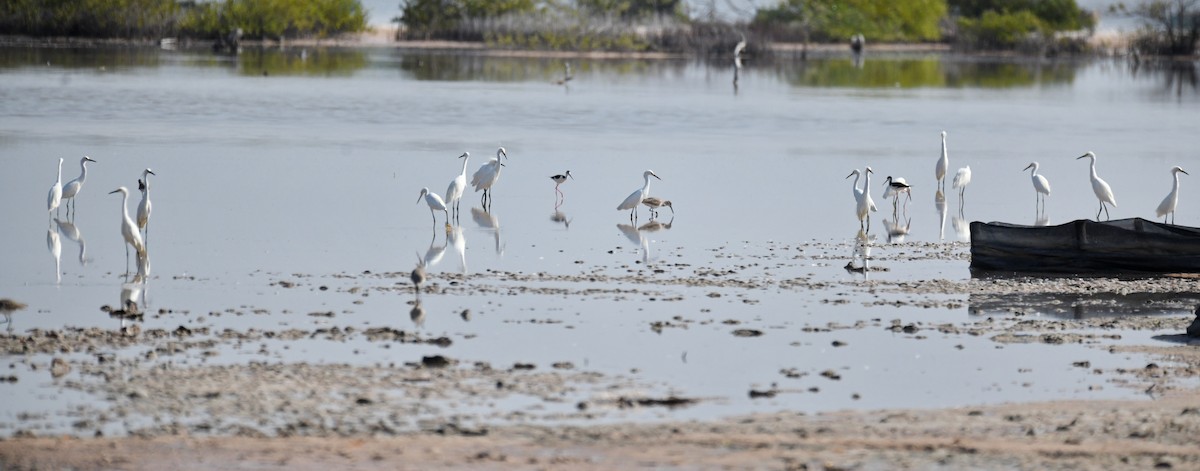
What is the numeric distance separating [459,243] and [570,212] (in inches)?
106

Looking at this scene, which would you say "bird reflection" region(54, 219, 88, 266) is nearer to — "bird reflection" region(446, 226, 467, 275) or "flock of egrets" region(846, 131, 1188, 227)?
"bird reflection" region(446, 226, 467, 275)

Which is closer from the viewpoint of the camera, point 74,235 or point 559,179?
point 74,235

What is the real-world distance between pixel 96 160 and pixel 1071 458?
16530 mm

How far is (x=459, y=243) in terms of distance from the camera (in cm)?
1416

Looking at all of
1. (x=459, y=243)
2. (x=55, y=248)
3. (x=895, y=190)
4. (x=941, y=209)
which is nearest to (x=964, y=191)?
(x=941, y=209)

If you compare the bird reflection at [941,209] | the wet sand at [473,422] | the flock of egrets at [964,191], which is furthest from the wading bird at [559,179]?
the wet sand at [473,422]

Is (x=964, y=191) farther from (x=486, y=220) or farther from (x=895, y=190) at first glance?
(x=486, y=220)

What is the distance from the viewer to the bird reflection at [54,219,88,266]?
12.8 meters

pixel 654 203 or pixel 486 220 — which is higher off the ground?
pixel 654 203

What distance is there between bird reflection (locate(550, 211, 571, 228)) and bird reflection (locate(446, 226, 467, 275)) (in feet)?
3.51

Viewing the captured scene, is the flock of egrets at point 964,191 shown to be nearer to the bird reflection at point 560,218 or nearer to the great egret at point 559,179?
the bird reflection at point 560,218

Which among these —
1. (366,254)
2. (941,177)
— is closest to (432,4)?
(941,177)

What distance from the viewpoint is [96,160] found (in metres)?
21.1

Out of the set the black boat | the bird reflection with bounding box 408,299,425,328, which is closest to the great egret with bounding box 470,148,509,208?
the black boat
